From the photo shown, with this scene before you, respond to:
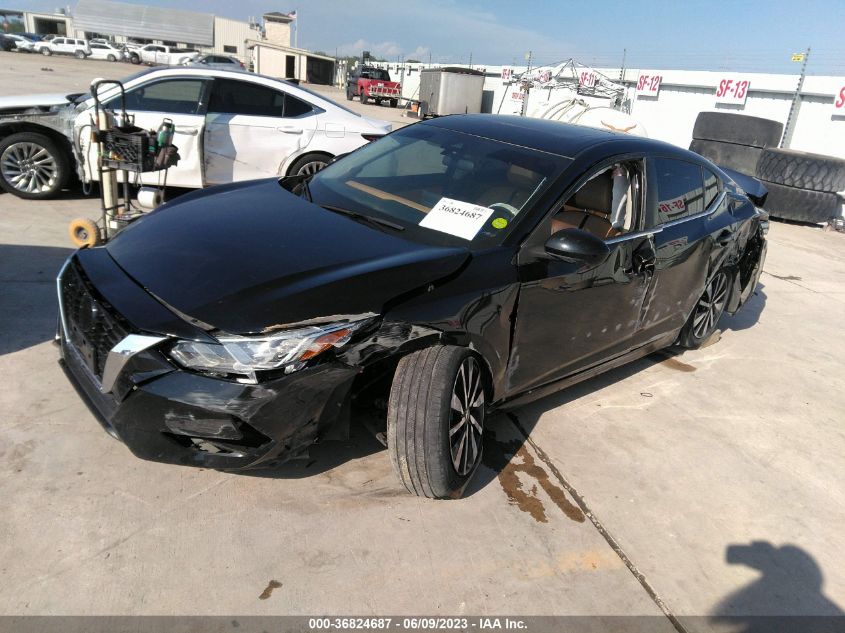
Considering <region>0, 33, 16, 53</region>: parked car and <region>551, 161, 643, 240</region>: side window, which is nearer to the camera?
<region>551, 161, 643, 240</region>: side window

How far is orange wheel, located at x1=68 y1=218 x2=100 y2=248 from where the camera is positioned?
15.4 feet

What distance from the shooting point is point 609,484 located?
3135 millimetres

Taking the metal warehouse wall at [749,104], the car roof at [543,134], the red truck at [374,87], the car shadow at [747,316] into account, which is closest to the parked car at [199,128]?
the car roof at [543,134]

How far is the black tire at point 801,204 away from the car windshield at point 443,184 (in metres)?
9.91

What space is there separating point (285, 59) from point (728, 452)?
48194 millimetres

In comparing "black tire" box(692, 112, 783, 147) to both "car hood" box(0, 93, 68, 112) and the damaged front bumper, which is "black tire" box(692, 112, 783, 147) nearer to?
"car hood" box(0, 93, 68, 112)

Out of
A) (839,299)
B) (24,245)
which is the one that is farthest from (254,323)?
(839,299)

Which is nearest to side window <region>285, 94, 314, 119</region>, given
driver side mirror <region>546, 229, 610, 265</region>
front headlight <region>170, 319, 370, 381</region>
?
driver side mirror <region>546, 229, 610, 265</region>

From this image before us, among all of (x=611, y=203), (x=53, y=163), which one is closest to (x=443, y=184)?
(x=611, y=203)

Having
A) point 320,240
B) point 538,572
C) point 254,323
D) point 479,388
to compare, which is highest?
point 320,240

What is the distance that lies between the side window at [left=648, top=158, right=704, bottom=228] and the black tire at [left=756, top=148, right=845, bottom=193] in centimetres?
869

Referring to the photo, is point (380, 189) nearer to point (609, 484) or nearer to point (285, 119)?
point (609, 484)

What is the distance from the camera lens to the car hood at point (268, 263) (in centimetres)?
235

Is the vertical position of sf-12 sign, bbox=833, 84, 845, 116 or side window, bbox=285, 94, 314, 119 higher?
sf-12 sign, bbox=833, 84, 845, 116
